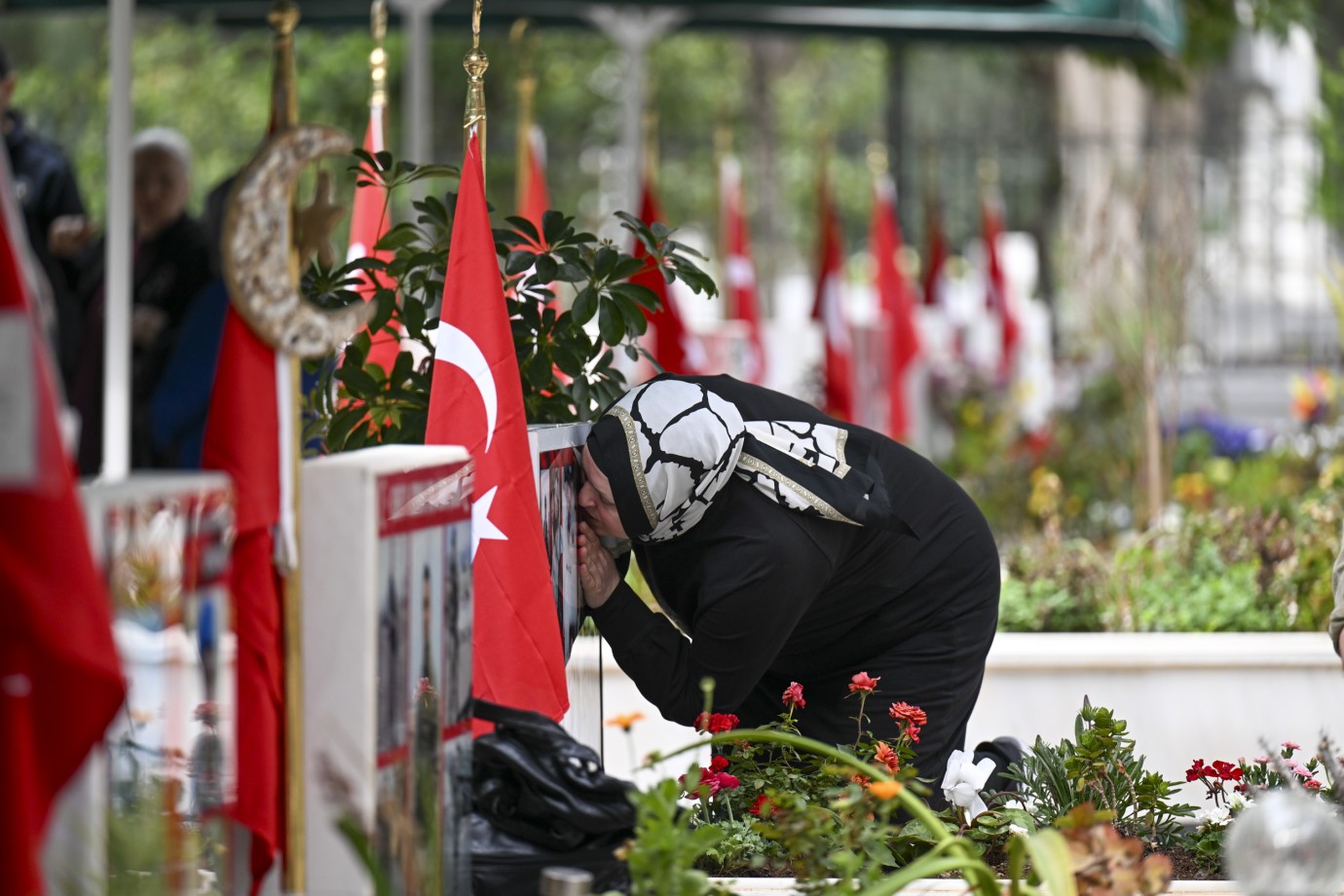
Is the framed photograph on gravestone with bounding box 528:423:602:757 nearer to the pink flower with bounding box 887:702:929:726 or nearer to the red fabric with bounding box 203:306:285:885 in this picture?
the pink flower with bounding box 887:702:929:726

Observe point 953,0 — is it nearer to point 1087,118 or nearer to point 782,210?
point 1087,118

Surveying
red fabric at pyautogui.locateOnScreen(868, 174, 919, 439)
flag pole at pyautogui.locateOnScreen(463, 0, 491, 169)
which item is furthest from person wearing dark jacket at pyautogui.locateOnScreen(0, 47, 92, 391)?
red fabric at pyautogui.locateOnScreen(868, 174, 919, 439)

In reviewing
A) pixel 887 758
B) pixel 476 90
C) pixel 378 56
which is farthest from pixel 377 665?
pixel 378 56

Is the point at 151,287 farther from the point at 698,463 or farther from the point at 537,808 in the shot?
the point at 537,808

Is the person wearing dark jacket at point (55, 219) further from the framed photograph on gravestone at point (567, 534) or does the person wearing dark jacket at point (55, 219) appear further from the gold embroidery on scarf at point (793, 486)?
the gold embroidery on scarf at point (793, 486)

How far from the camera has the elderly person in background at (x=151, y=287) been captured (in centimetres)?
582

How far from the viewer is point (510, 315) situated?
3900mm

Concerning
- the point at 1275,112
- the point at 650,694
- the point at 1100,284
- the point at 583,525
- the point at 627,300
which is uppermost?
the point at 1275,112

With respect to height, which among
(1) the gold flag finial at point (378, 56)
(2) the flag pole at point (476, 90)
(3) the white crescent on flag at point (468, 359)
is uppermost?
(1) the gold flag finial at point (378, 56)

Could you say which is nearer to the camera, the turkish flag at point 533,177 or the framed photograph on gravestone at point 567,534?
the framed photograph on gravestone at point 567,534

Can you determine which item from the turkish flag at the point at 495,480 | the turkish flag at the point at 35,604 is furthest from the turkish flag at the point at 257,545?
the turkish flag at the point at 495,480

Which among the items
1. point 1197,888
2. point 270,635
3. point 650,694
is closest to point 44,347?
point 270,635

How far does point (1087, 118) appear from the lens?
20.0 metres

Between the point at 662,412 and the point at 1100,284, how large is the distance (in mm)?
6810
